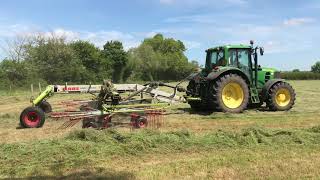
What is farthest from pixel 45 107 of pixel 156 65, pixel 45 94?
pixel 156 65

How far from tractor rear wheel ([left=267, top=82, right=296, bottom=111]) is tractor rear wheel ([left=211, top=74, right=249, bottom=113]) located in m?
0.95

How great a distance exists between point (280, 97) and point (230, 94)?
1.86m

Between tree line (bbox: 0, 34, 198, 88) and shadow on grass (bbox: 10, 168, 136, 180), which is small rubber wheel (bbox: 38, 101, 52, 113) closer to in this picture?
shadow on grass (bbox: 10, 168, 136, 180)

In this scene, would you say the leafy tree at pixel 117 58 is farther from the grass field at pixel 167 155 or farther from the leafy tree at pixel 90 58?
the grass field at pixel 167 155

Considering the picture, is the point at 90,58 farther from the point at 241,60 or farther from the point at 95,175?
the point at 95,175

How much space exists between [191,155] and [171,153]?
14.5 inches

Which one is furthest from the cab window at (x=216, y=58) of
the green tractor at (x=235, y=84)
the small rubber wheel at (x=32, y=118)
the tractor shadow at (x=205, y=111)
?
the small rubber wheel at (x=32, y=118)

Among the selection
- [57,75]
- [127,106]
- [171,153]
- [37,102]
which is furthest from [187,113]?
[57,75]

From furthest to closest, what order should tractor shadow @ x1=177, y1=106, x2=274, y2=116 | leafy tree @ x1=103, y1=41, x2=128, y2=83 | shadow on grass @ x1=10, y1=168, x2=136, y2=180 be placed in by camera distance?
leafy tree @ x1=103, y1=41, x2=128, y2=83
tractor shadow @ x1=177, y1=106, x2=274, y2=116
shadow on grass @ x1=10, y1=168, x2=136, y2=180

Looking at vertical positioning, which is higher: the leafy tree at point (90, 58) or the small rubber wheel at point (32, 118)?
the leafy tree at point (90, 58)

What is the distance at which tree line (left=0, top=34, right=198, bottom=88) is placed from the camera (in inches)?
1571

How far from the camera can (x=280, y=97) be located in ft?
49.0

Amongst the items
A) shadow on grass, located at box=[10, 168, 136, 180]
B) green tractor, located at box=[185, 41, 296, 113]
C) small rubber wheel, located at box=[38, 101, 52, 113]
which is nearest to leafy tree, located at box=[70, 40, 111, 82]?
green tractor, located at box=[185, 41, 296, 113]

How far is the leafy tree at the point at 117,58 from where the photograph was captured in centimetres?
5488
